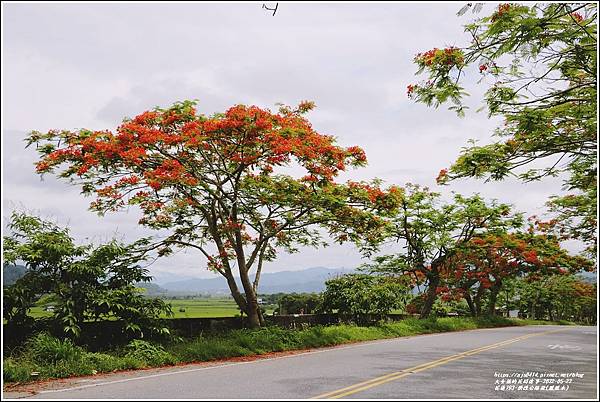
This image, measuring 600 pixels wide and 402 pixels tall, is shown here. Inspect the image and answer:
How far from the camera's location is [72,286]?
12672 millimetres

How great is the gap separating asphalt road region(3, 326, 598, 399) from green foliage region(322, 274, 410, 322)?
23.6ft

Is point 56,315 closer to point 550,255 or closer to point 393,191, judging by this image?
point 393,191

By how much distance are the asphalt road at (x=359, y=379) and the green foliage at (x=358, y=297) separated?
283 inches

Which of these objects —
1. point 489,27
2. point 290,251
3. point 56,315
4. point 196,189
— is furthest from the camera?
point 290,251

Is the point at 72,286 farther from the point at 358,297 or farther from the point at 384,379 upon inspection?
the point at 358,297

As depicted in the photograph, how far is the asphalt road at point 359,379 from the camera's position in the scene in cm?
864

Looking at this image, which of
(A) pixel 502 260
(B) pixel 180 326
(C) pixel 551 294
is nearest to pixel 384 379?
(B) pixel 180 326

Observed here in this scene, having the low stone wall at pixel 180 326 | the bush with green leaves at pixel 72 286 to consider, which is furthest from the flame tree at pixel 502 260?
the bush with green leaves at pixel 72 286

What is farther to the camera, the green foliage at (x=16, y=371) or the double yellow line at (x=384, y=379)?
the green foliage at (x=16, y=371)

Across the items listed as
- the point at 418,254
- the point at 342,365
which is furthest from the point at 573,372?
the point at 418,254

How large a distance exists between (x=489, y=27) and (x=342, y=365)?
782 centimetres

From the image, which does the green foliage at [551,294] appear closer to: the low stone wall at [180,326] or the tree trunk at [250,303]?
the low stone wall at [180,326]

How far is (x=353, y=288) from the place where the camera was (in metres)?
22.7

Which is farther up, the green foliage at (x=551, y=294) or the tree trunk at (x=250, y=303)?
the tree trunk at (x=250, y=303)
